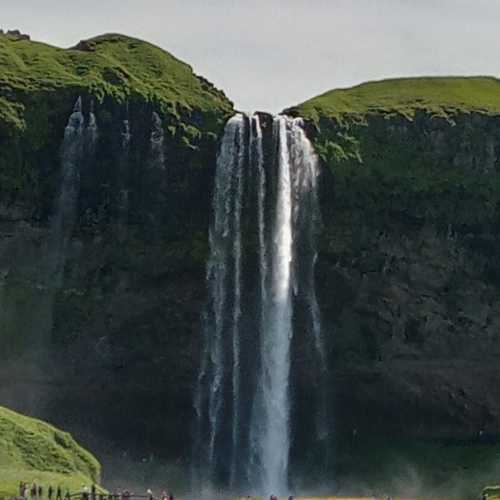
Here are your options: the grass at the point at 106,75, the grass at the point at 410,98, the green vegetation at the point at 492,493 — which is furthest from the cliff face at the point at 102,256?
the green vegetation at the point at 492,493

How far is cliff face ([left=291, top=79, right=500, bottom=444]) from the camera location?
9600 centimetres

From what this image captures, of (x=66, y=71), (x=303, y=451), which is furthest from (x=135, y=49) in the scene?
(x=303, y=451)

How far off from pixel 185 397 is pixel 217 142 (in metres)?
13.1

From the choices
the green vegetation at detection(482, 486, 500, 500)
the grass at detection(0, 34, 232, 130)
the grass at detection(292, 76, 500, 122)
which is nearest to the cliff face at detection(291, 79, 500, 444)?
the grass at detection(292, 76, 500, 122)

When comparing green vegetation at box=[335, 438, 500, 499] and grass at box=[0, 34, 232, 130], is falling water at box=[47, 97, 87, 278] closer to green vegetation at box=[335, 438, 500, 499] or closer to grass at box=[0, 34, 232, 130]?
grass at box=[0, 34, 232, 130]

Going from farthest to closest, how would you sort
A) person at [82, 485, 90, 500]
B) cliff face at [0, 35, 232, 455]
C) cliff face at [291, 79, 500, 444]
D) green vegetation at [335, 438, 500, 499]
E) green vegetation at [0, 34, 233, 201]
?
cliff face at [291, 79, 500, 444] → green vegetation at [0, 34, 233, 201] → cliff face at [0, 35, 232, 455] → green vegetation at [335, 438, 500, 499] → person at [82, 485, 90, 500]

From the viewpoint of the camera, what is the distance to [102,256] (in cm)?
9444

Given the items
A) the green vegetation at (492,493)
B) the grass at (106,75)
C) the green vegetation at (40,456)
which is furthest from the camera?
the grass at (106,75)

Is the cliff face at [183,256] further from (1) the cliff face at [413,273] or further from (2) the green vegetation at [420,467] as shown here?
(2) the green vegetation at [420,467]

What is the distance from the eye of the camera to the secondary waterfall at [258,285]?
313 feet

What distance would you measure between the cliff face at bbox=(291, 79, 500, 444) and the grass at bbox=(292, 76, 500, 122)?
0.98 meters

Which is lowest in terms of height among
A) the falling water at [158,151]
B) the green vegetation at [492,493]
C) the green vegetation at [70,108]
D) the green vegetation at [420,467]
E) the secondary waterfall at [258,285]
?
the green vegetation at [420,467]

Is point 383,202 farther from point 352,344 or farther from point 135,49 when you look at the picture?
point 135,49

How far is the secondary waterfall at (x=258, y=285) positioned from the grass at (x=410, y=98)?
3596 mm
